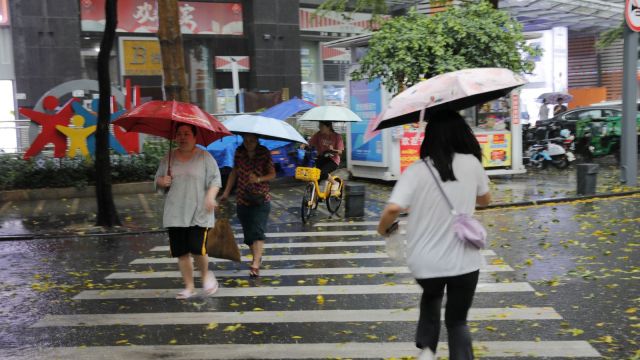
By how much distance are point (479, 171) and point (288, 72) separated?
18324 mm

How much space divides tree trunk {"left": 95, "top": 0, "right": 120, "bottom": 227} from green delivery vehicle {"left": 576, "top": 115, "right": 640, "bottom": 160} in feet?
45.2

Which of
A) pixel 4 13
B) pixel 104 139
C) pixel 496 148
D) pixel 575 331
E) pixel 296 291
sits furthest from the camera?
pixel 4 13

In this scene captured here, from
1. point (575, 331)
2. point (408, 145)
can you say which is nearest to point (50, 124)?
point (408, 145)

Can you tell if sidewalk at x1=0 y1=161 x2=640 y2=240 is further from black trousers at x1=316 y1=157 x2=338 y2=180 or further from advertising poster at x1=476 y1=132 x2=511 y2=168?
black trousers at x1=316 y1=157 x2=338 y2=180

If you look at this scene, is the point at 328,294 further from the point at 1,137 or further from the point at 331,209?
the point at 1,137

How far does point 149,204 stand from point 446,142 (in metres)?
10.2

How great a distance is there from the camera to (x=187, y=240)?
6.17 m

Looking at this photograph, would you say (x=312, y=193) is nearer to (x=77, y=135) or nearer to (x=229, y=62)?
(x=77, y=135)

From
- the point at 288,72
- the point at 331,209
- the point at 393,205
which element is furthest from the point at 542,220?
the point at 288,72

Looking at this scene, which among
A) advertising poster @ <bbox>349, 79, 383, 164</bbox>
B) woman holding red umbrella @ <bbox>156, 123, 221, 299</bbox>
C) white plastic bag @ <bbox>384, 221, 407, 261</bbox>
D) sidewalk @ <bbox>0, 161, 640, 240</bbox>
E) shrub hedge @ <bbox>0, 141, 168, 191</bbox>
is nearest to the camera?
white plastic bag @ <bbox>384, 221, 407, 261</bbox>

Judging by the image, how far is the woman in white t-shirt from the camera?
3.55 metres

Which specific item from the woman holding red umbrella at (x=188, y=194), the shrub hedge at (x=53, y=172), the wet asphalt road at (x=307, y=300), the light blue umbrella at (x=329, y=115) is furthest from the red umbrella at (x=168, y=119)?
the shrub hedge at (x=53, y=172)

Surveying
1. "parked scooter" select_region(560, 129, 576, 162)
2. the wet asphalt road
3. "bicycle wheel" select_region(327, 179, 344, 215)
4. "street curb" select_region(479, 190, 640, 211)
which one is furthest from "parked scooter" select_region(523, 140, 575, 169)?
"bicycle wheel" select_region(327, 179, 344, 215)

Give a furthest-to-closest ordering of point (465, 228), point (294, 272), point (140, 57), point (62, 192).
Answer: point (140, 57) < point (62, 192) < point (294, 272) < point (465, 228)
